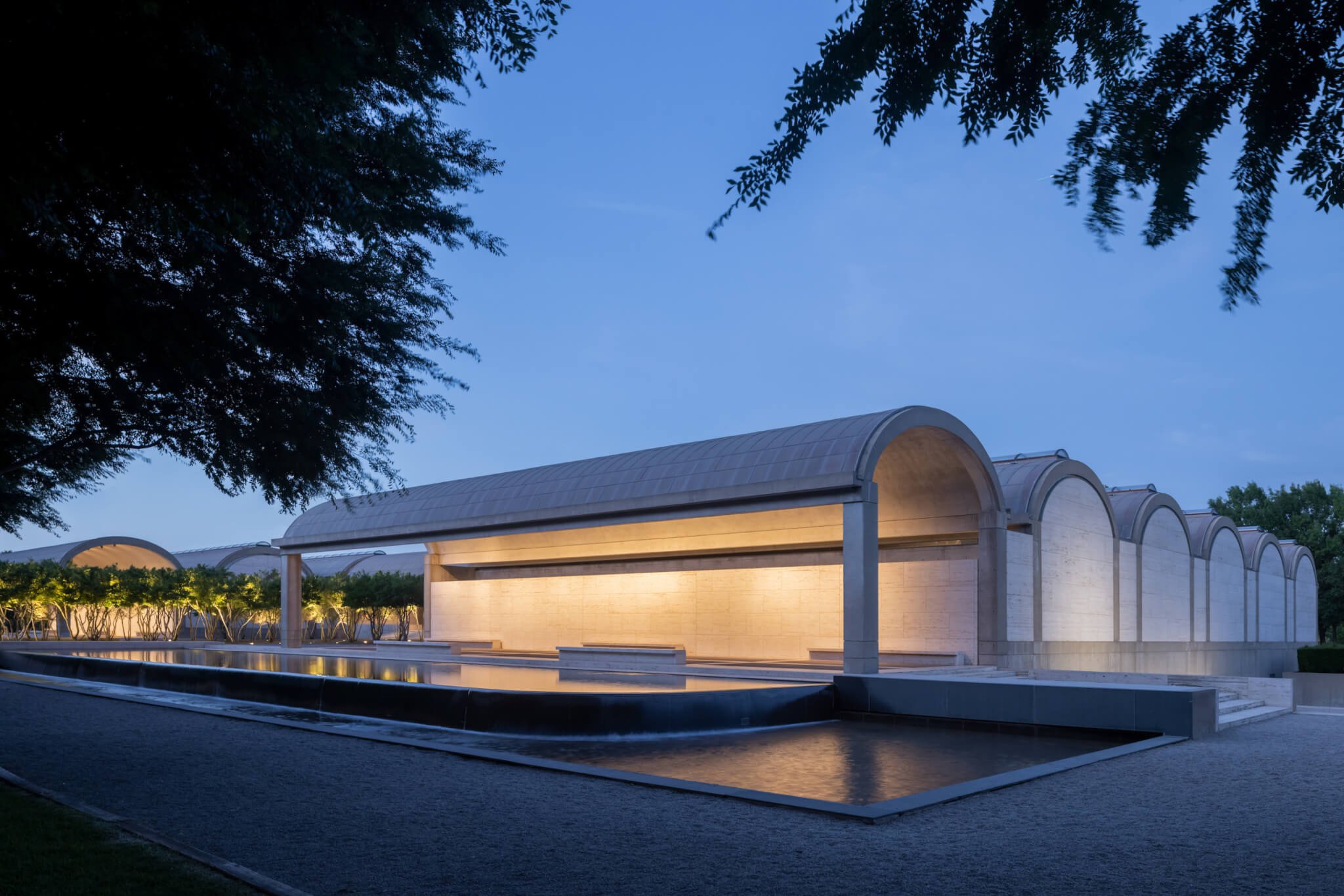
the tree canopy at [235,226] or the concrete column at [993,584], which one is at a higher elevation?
the tree canopy at [235,226]

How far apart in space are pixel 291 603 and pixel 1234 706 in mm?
31110

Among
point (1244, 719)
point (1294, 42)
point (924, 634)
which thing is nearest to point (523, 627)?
point (924, 634)

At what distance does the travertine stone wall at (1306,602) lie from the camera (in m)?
48.9

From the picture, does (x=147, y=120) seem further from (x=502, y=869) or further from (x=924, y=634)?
(x=924, y=634)

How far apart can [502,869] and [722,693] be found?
9.91 meters

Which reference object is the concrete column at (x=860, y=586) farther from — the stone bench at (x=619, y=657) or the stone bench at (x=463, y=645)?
the stone bench at (x=463, y=645)

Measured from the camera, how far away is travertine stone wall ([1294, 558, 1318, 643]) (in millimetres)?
48862

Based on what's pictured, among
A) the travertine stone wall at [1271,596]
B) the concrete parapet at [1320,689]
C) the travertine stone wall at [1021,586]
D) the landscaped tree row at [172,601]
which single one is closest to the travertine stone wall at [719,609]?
the travertine stone wall at [1021,586]

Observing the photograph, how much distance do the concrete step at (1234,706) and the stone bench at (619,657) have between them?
1127cm

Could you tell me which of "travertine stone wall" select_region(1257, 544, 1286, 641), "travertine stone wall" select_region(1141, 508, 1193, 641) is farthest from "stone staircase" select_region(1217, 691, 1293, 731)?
"travertine stone wall" select_region(1257, 544, 1286, 641)

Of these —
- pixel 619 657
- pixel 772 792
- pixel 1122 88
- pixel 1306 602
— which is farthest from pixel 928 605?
pixel 1306 602

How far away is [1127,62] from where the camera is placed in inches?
120

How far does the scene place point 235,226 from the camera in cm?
539

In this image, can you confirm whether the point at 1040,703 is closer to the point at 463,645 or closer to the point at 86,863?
the point at 86,863
